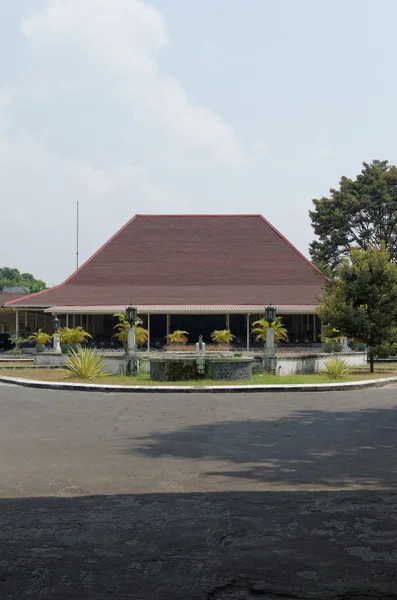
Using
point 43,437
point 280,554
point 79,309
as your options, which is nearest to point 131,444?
point 43,437

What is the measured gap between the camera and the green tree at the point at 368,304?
26797mm

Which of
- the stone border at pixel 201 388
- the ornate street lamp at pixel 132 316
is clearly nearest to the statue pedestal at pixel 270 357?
the stone border at pixel 201 388

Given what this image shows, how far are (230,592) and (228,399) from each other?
11917 mm

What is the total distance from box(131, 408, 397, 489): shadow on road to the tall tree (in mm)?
37290

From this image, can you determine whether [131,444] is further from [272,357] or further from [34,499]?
[272,357]

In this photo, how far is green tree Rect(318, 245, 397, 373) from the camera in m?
26.8

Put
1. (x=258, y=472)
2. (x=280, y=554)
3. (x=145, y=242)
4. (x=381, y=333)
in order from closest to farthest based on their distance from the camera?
1. (x=280, y=554)
2. (x=258, y=472)
3. (x=381, y=333)
4. (x=145, y=242)

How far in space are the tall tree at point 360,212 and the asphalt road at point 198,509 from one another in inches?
1492

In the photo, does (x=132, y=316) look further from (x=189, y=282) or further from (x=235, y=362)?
(x=189, y=282)

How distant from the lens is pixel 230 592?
13.0 ft

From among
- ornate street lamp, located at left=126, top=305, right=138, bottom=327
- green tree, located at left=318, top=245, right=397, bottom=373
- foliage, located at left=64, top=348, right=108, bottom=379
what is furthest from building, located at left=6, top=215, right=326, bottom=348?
foliage, located at left=64, top=348, right=108, bottom=379

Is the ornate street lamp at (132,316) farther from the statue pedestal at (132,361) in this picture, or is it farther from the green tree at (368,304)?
the green tree at (368,304)

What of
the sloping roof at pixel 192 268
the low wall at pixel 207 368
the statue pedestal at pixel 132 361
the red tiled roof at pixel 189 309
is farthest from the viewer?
the sloping roof at pixel 192 268

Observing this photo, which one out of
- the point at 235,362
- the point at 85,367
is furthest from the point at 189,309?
the point at 235,362
